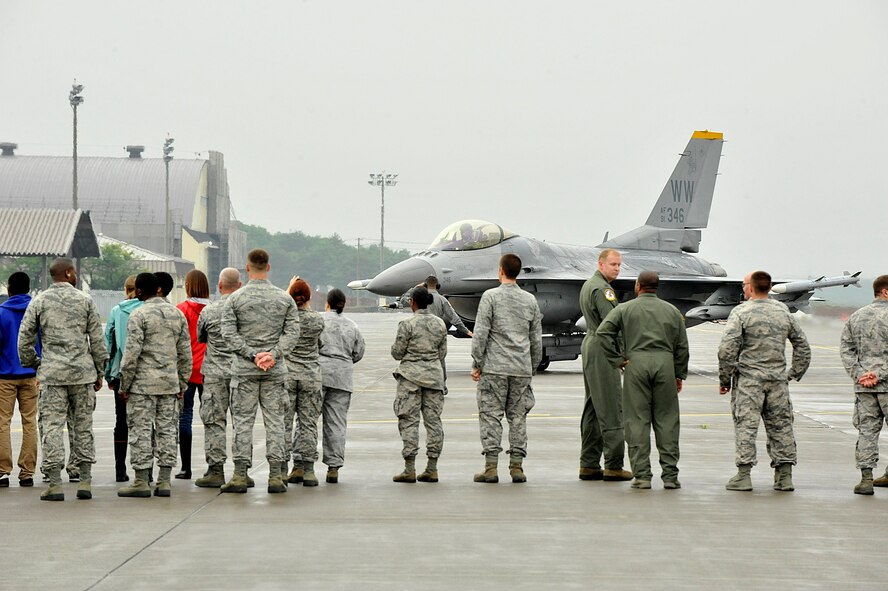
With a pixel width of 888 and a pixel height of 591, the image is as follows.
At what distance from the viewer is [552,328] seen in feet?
85.9

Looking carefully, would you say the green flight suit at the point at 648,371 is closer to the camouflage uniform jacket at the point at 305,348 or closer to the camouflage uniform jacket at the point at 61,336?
the camouflage uniform jacket at the point at 305,348

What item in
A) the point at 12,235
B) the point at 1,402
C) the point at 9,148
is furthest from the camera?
the point at 9,148

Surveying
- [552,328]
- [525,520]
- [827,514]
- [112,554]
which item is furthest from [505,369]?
[552,328]

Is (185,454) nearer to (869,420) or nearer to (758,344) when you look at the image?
(758,344)

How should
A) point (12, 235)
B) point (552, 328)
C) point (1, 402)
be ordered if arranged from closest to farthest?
point (1, 402)
point (552, 328)
point (12, 235)

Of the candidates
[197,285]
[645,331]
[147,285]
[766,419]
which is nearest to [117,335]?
[197,285]

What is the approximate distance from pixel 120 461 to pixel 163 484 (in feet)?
3.90

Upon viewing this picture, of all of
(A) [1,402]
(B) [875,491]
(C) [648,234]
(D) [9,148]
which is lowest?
(B) [875,491]

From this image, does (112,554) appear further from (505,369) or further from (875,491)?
(875,491)

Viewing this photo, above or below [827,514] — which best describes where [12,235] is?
above

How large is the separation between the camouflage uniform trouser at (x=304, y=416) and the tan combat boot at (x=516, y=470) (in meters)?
1.72

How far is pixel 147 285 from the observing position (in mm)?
9836

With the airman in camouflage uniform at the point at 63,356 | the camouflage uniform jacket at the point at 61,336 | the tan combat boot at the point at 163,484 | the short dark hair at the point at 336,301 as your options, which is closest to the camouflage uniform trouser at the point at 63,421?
the airman in camouflage uniform at the point at 63,356

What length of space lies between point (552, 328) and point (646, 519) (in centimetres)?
1769
